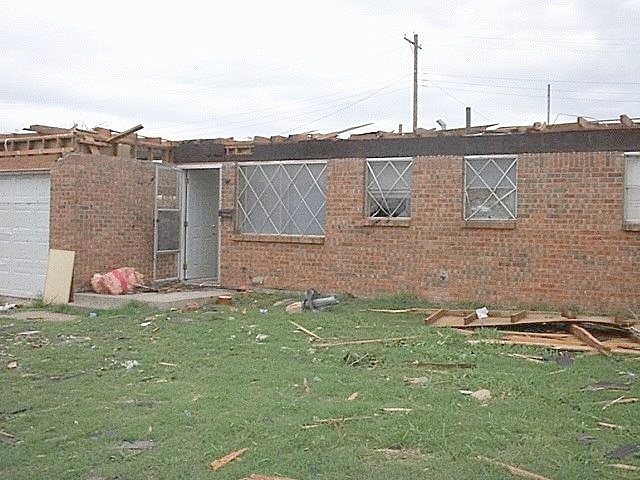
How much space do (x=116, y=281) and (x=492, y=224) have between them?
7.21 meters

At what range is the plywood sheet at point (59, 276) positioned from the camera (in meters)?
15.1

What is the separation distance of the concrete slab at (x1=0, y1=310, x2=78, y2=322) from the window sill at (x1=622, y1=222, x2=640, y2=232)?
9.24 metres

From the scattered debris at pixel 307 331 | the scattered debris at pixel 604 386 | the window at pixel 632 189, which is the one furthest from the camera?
the window at pixel 632 189

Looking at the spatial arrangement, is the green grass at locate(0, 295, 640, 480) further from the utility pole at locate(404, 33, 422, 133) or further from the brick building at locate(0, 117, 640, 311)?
the utility pole at locate(404, 33, 422, 133)

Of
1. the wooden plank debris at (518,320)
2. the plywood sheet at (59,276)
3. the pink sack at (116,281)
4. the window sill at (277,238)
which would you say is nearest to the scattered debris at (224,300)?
the window sill at (277,238)

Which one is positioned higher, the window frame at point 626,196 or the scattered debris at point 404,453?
the window frame at point 626,196

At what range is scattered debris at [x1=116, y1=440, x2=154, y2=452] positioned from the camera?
588cm

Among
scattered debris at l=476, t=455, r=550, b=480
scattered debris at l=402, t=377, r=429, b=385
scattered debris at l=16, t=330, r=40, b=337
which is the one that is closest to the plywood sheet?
scattered debris at l=16, t=330, r=40, b=337

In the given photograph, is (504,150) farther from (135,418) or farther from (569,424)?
(135,418)

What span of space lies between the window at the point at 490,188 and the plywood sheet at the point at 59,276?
7546 millimetres

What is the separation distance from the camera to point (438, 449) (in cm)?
562

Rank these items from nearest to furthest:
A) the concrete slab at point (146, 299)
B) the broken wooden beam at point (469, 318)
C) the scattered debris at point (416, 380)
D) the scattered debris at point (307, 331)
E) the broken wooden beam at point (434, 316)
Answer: the scattered debris at point (416, 380) → the scattered debris at point (307, 331) → the broken wooden beam at point (469, 318) → the broken wooden beam at point (434, 316) → the concrete slab at point (146, 299)

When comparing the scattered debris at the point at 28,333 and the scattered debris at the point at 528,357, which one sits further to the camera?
the scattered debris at the point at 28,333

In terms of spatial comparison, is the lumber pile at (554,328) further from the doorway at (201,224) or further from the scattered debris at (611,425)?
the doorway at (201,224)
